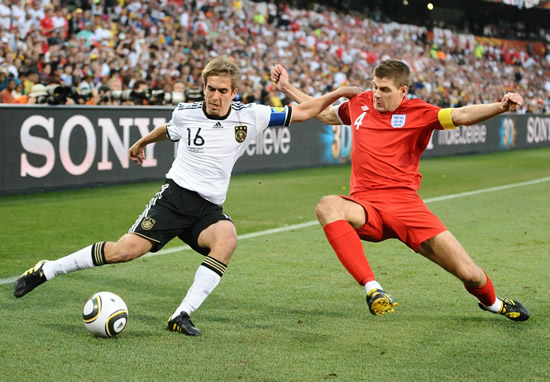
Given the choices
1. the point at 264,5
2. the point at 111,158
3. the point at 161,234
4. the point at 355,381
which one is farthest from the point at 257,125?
the point at 264,5

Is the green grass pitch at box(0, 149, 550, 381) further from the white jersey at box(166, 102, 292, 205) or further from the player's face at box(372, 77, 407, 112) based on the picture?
the player's face at box(372, 77, 407, 112)

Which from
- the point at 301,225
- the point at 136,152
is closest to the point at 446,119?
the point at 136,152

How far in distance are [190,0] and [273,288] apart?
62.3 ft

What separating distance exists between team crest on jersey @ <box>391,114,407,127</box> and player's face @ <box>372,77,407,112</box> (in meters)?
0.06

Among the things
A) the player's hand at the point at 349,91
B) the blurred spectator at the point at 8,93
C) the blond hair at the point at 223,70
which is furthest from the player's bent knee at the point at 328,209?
the blurred spectator at the point at 8,93

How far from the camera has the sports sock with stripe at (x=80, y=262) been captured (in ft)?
16.7

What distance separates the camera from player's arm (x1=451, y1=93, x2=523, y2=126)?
472 cm

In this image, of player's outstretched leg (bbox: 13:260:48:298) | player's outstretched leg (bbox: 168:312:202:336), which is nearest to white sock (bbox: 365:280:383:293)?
player's outstretched leg (bbox: 168:312:202:336)

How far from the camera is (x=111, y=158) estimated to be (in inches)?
536

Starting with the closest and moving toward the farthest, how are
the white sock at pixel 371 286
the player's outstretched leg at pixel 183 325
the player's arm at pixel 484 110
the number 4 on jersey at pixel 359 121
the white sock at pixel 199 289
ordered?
the white sock at pixel 371 286 → the player's arm at pixel 484 110 → the player's outstretched leg at pixel 183 325 → the white sock at pixel 199 289 → the number 4 on jersey at pixel 359 121

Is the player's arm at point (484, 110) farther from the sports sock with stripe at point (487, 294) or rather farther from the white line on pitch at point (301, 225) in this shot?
the white line on pitch at point (301, 225)

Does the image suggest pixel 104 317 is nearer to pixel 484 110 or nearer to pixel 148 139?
pixel 148 139

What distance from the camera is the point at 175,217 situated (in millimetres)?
5164

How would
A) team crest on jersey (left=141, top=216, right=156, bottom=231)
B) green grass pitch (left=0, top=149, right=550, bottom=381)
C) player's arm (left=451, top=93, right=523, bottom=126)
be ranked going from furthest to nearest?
team crest on jersey (left=141, top=216, right=156, bottom=231) → player's arm (left=451, top=93, right=523, bottom=126) → green grass pitch (left=0, top=149, right=550, bottom=381)
